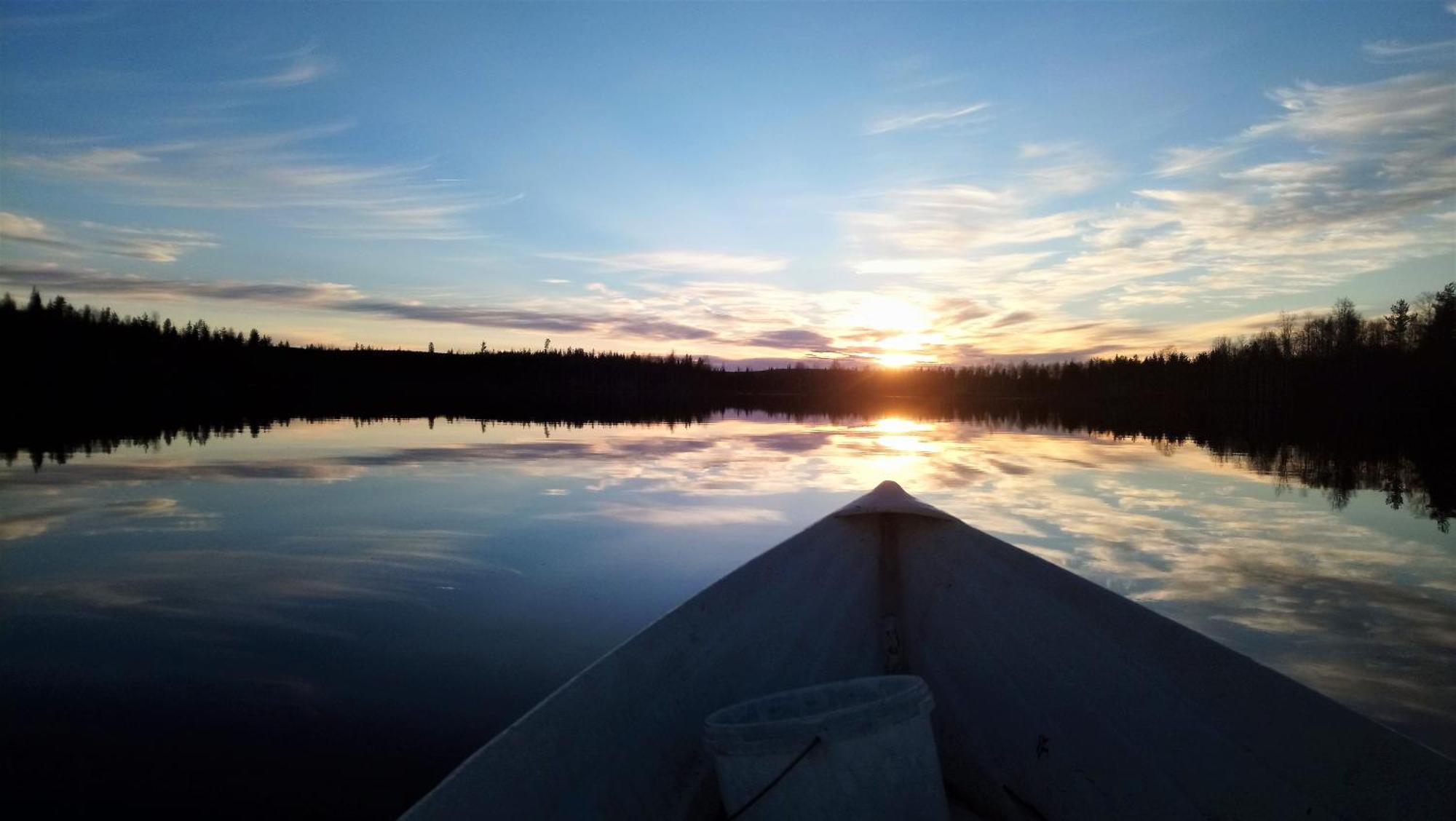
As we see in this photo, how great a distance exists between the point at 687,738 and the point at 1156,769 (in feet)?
5.65

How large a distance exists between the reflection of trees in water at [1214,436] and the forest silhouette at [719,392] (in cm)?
12

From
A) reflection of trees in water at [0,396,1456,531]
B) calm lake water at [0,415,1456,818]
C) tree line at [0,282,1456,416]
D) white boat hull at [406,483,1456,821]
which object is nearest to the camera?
white boat hull at [406,483,1456,821]

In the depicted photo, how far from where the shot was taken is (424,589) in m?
6.75

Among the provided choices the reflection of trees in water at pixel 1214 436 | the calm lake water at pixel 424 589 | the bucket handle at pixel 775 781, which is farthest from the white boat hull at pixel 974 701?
the reflection of trees in water at pixel 1214 436

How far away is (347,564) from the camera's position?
296 inches

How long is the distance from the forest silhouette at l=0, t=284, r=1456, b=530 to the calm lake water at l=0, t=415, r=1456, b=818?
15.3ft

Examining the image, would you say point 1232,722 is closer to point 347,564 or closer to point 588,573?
point 588,573

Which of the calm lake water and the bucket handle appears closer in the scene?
the bucket handle

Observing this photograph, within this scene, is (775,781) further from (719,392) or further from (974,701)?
(719,392)

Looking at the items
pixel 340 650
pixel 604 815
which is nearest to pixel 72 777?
pixel 340 650

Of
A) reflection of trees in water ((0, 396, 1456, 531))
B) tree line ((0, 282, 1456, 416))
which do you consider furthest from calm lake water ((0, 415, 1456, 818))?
tree line ((0, 282, 1456, 416))

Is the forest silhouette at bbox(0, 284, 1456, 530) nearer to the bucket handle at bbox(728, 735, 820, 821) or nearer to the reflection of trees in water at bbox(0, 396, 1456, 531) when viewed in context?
the reflection of trees in water at bbox(0, 396, 1456, 531)

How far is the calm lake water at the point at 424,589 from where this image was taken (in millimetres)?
3902

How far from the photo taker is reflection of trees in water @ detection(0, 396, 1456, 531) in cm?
1505
